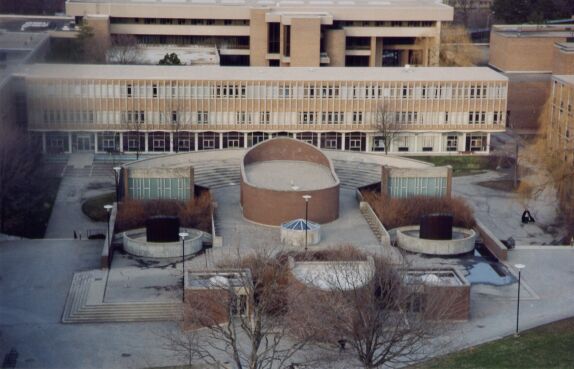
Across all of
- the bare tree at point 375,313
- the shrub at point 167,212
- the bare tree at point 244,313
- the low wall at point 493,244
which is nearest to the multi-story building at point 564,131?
the low wall at point 493,244

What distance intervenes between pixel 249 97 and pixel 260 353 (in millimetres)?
29245

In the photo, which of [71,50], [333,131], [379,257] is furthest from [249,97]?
[379,257]

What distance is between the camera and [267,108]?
61500 millimetres

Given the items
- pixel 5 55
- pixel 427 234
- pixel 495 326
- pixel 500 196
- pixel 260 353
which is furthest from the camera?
pixel 5 55

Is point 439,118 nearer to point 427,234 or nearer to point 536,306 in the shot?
point 427,234

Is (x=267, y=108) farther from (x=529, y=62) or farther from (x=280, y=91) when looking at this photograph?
(x=529, y=62)

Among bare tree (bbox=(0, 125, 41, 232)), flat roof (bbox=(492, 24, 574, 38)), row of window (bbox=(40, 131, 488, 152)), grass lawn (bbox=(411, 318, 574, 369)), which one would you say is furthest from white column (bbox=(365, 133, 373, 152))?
grass lawn (bbox=(411, 318, 574, 369))

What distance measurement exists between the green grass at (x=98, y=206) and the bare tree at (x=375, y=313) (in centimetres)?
1588

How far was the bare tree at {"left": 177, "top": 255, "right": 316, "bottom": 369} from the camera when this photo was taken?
32875 mm

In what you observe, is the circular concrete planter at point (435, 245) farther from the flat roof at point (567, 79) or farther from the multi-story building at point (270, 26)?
the multi-story building at point (270, 26)

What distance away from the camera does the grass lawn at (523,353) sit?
1296 inches

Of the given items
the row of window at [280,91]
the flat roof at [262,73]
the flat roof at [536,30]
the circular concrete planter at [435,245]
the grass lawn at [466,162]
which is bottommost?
the grass lawn at [466,162]

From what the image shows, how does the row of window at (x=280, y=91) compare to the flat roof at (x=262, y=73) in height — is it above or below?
below

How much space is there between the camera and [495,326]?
119 ft
